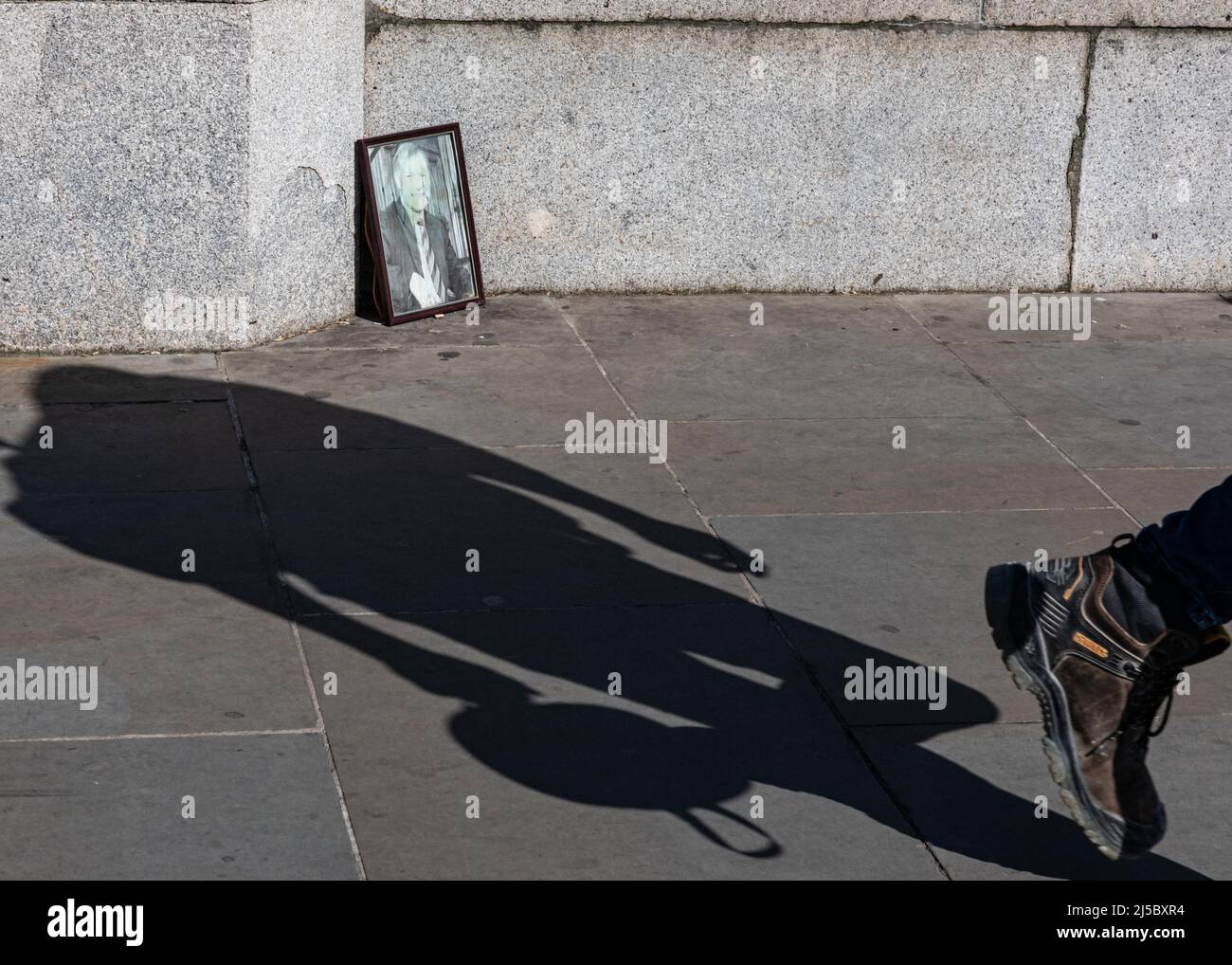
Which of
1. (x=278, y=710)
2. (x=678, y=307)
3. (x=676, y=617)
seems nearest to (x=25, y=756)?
(x=278, y=710)

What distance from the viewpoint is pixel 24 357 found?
6953 millimetres

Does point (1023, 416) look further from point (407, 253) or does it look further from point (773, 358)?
point (407, 253)

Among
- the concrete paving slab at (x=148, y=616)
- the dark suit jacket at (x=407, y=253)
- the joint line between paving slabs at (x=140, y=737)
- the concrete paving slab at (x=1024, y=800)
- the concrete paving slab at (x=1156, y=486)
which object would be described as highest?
the dark suit jacket at (x=407, y=253)

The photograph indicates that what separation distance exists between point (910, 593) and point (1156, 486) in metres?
1.46

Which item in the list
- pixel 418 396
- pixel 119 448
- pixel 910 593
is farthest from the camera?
pixel 418 396

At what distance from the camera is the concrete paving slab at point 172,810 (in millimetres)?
3699

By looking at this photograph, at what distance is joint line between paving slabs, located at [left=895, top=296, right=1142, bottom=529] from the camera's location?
5.97 meters

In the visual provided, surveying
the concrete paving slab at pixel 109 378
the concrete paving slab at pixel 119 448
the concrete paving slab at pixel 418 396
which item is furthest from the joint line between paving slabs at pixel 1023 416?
the concrete paving slab at pixel 109 378

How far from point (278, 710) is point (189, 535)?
120cm

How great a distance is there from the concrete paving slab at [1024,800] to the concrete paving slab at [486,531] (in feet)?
3.36

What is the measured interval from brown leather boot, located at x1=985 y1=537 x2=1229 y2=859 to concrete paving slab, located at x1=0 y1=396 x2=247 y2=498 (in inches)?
118

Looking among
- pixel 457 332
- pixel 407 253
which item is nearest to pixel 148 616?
pixel 457 332

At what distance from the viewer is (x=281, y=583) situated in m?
5.11

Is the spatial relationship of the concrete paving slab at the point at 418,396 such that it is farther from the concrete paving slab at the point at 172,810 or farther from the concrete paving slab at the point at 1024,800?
the concrete paving slab at the point at 1024,800
